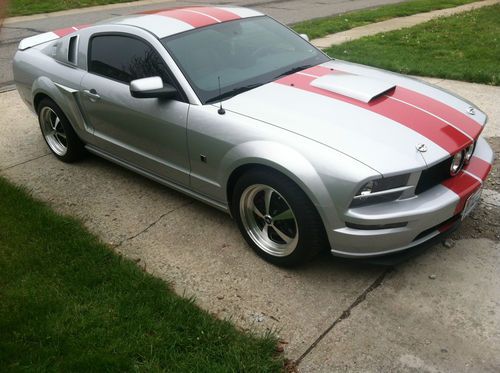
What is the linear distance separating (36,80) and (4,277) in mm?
2274

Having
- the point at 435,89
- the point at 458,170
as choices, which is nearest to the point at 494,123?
the point at 435,89

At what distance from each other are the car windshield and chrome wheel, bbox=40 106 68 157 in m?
1.80

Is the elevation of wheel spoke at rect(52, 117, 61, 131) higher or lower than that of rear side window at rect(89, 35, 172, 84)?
lower

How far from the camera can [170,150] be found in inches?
146

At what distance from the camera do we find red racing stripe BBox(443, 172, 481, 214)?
2998 mm

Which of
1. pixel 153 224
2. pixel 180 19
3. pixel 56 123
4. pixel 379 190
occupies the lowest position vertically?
pixel 153 224

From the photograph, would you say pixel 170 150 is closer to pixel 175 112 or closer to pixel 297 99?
pixel 175 112

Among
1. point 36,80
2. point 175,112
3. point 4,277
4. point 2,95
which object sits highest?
point 175,112

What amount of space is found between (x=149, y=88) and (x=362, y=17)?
9.48 meters

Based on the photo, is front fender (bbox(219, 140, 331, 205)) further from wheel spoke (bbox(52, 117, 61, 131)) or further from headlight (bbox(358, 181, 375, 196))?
wheel spoke (bbox(52, 117, 61, 131))

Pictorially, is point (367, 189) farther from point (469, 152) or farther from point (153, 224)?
point (153, 224)

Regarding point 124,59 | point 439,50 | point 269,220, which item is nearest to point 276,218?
point 269,220

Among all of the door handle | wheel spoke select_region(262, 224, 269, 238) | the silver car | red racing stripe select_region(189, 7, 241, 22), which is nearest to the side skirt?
the silver car

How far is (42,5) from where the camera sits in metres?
16.1
